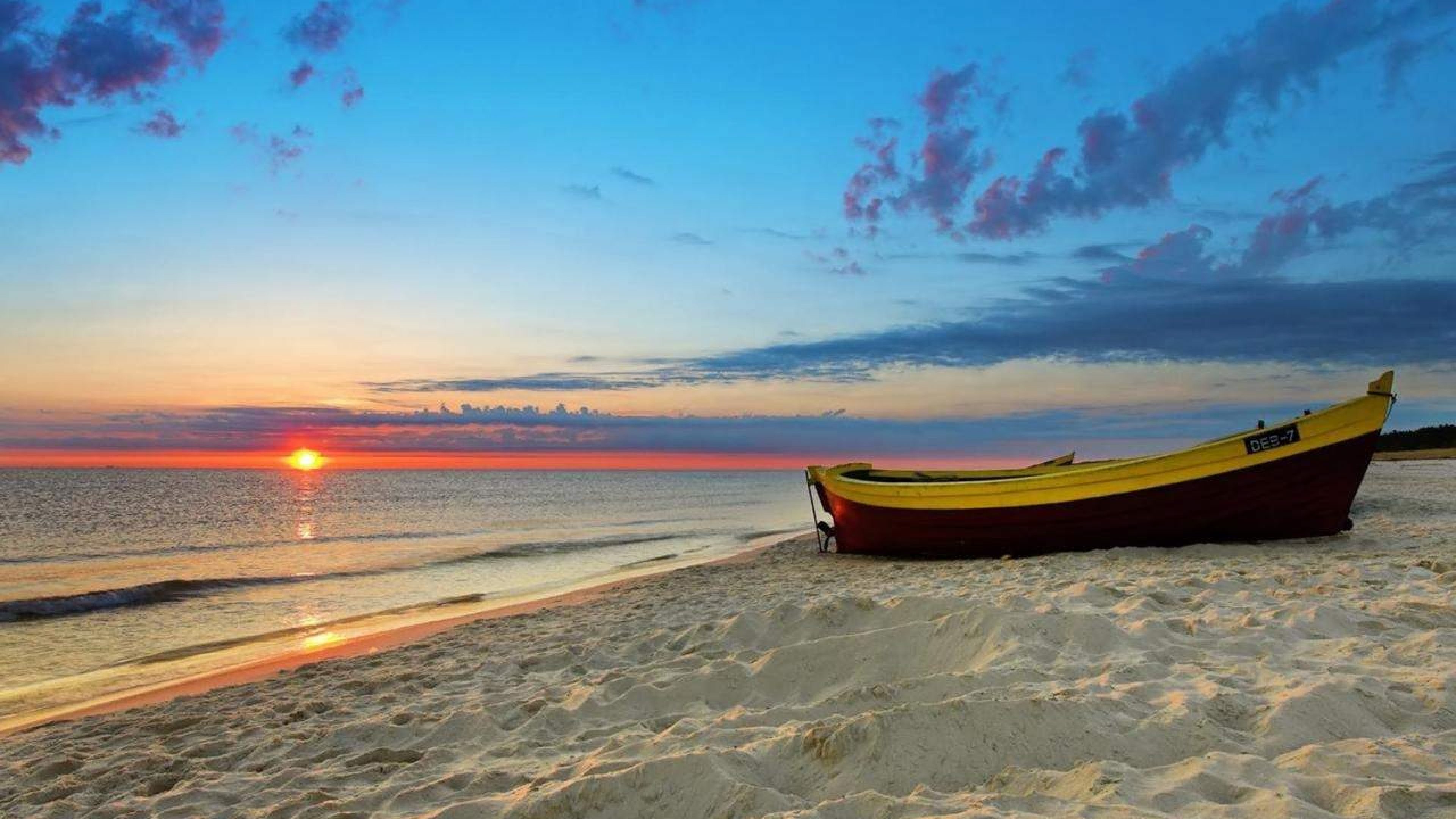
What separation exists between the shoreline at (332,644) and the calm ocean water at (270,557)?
505 mm

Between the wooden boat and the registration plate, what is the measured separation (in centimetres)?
1

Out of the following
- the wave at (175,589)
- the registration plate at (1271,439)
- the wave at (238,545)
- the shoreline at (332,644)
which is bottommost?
→ the wave at (238,545)

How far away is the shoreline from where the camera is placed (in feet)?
23.8

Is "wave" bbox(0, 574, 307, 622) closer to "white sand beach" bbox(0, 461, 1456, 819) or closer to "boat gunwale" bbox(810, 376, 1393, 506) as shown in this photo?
"white sand beach" bbox(0, 461, 1456, 819)

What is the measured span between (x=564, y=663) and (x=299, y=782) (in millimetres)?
2473

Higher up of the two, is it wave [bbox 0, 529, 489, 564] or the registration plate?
the registration plate

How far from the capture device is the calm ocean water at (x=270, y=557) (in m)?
11.5

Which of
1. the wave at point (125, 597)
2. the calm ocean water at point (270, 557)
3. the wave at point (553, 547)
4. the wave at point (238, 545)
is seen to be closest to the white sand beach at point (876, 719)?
the calm ocean water at point (270, 557)

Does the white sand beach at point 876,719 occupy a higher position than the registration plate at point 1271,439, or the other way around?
the registration plate at point 1271,439

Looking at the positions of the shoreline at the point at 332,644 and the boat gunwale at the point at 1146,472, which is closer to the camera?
the shoreline at the point at 332,644

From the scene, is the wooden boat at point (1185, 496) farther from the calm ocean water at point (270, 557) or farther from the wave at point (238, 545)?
the wave at point (238, 545)

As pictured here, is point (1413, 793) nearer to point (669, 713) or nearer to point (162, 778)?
point (669, 713)

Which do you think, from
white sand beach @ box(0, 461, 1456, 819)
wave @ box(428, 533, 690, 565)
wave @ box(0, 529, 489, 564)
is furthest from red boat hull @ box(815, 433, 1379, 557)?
wave @ box(0, 529, 489, 564)

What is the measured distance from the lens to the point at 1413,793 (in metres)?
2.61
